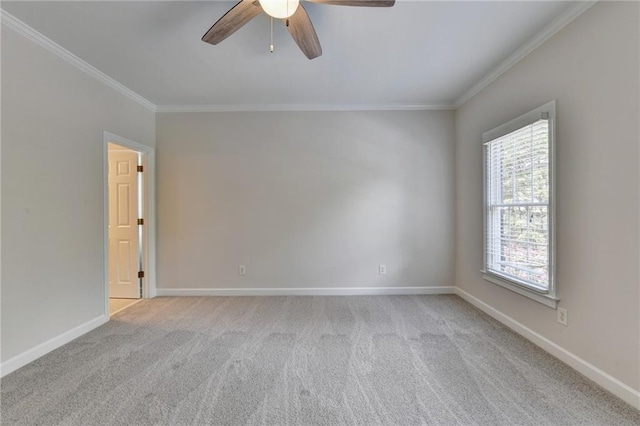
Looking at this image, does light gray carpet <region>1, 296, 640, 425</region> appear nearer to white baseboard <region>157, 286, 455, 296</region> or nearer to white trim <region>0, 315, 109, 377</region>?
white trim <region>0, 315, 109, 377</region>

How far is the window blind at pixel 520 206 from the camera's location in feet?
7.31

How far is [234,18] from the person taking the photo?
67.2 inches

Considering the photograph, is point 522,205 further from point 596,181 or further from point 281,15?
point 281,15

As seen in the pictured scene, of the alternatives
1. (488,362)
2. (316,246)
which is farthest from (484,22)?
(316,246)

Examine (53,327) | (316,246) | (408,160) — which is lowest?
(53,327)

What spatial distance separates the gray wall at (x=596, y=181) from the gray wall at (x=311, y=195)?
1.48 m

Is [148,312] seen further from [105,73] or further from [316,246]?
[105,73]

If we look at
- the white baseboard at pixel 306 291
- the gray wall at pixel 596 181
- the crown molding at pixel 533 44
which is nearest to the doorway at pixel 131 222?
the white baseboard at pixel 306 291

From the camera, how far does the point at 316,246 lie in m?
3.75

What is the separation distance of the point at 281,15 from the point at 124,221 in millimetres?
3349

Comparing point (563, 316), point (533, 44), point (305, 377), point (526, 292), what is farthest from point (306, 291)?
point (533, 44)

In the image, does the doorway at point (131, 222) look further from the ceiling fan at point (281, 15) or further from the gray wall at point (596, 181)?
the gray wall at point (596, 181)

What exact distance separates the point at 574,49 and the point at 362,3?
1659 millimetres

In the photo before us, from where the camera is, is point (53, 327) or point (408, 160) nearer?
point (53, 327)
